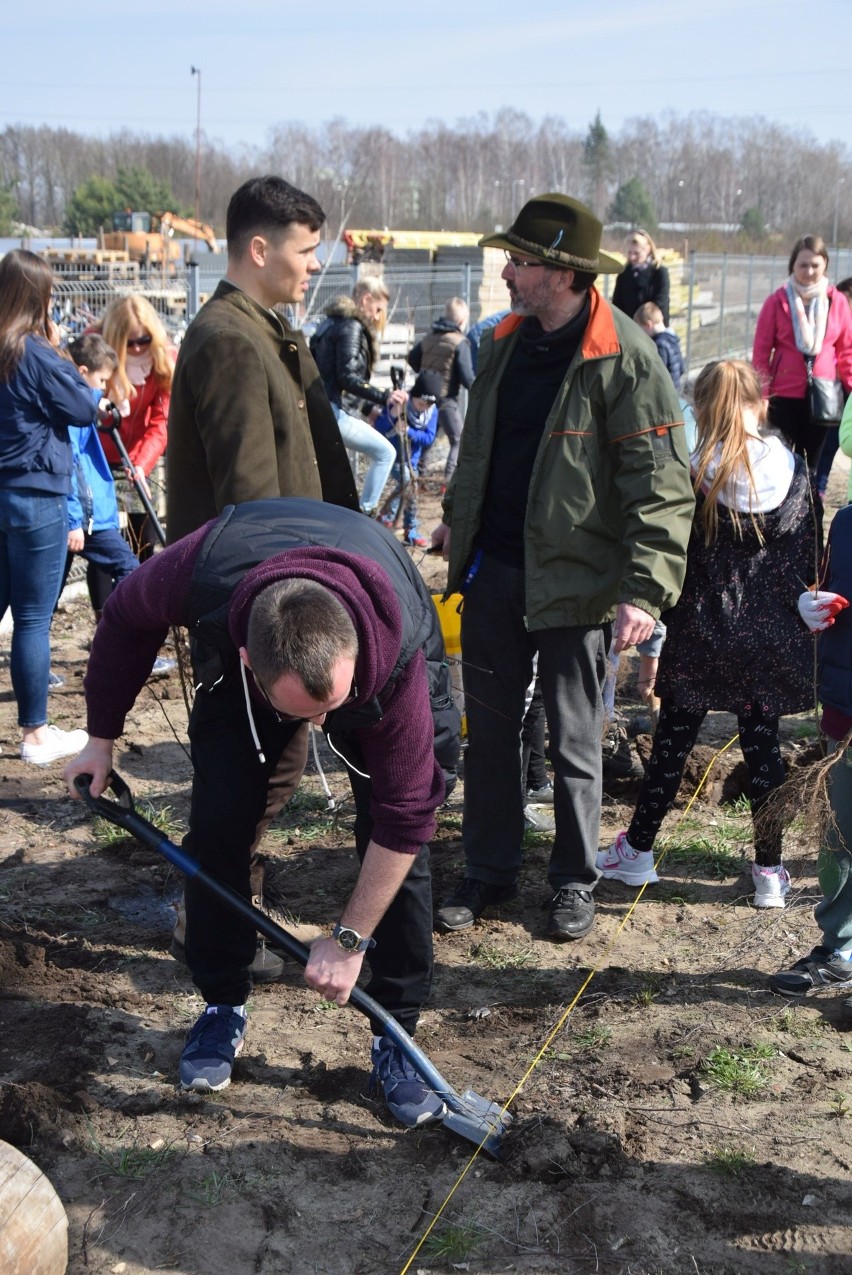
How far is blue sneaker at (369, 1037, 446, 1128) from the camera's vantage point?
286 cm

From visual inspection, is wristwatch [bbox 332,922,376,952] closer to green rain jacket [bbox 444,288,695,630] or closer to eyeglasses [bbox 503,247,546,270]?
green rain jacket [bbox 444,288,695,630]

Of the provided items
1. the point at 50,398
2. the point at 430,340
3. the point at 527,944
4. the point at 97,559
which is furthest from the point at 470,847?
the point at 430,340

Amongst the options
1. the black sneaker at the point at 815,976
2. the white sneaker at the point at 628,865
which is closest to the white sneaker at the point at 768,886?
the white sneaker at the point at 628,865

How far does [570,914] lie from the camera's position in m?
3.73

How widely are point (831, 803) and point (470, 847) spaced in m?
1.16

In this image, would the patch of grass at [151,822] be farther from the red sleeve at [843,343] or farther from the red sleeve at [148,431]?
the red sleeve at [843,343]

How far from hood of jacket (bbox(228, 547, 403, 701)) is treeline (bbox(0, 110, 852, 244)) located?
6386 centimetres

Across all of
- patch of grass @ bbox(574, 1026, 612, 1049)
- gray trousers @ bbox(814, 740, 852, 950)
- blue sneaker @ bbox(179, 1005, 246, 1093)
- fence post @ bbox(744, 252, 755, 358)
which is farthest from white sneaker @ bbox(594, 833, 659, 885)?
fence post @ bbox(744, 252, 755, 358)

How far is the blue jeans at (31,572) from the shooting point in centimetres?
488

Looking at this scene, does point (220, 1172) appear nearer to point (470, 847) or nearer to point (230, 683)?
point (230, 683)

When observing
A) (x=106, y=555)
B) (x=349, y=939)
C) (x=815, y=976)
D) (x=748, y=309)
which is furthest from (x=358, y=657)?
(x=748, y=309)

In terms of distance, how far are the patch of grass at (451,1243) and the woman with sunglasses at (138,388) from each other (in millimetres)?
4194

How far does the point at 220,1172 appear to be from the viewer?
2.72 m

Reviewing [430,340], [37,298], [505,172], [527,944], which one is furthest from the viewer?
[505,172]
